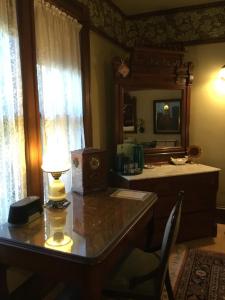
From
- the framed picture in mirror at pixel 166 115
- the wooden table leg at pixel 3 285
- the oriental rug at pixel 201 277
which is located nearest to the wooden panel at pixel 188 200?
the oriental rug at pixel 201 277

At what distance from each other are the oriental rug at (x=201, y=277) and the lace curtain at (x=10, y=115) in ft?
4.68

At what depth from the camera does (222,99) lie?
10.9 ft

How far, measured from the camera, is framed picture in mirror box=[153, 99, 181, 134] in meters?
3.16

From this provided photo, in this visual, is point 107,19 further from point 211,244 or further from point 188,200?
point 211,244

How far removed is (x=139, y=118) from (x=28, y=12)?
5.39 feet

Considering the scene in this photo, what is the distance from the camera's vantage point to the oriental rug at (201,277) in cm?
211

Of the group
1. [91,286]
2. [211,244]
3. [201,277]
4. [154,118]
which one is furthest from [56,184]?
[211,244]

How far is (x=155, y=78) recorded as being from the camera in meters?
3.07

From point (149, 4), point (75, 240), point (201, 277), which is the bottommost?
point (201, 277)

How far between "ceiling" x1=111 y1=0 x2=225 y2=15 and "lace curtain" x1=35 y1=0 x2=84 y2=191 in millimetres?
977

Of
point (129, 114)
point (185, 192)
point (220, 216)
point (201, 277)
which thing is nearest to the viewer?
point (201, 277)

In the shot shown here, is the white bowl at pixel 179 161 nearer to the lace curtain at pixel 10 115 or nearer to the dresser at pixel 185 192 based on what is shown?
the dresser at pixel 185 192

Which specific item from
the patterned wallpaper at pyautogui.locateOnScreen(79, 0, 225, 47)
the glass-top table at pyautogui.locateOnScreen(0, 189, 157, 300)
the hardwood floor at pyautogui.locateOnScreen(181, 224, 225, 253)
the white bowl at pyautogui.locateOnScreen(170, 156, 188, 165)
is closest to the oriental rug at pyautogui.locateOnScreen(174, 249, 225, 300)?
the hardwood floor at pyautogui.locateOnScreen(181, 224, 225, 253)

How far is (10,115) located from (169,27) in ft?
8.02
